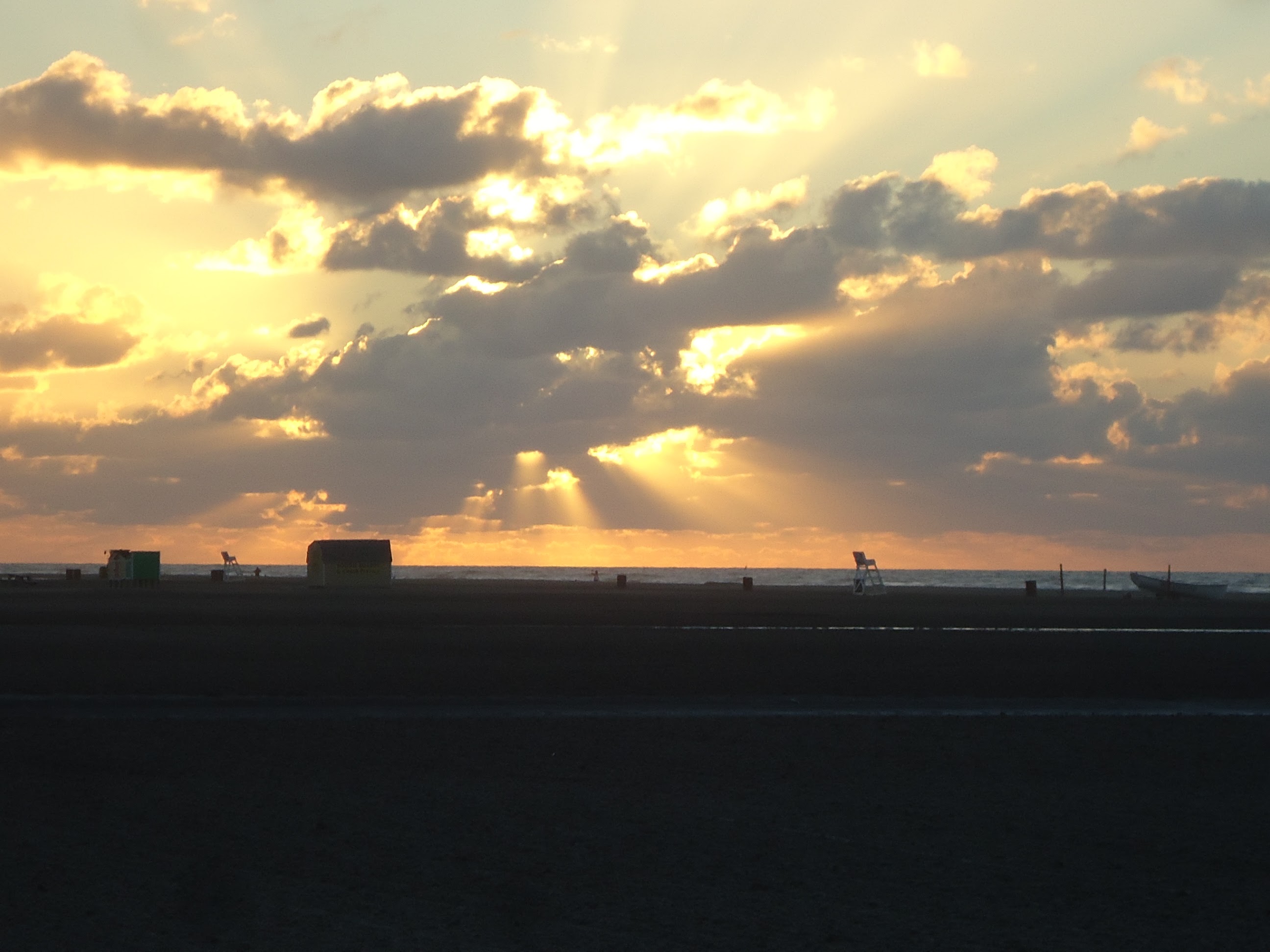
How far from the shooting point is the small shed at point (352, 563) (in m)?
87.7

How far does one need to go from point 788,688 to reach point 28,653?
1612cm

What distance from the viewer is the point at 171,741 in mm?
15445

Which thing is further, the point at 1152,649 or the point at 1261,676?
the point at 1152,649

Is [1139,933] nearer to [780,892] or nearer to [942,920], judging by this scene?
[942,920]

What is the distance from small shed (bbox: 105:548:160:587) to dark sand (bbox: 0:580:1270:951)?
70464mm

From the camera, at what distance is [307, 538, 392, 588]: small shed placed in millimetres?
87688

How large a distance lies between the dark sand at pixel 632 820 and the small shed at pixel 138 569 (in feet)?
231

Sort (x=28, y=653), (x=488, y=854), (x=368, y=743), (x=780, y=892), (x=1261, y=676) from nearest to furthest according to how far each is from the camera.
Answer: (x=780, y=892) → (x=488, y=854) → (x=368, y=743) → (x=1261, y=676) → (x=28, y=653)

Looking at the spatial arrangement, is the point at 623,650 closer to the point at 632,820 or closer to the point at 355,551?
the point at 632,820

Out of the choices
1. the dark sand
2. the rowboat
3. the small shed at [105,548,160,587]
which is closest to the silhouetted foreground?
the dark sand

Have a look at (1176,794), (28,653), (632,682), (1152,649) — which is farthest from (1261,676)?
(28,653)

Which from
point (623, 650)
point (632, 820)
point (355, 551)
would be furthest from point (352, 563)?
point (632, 820)

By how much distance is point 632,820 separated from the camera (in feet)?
37.1

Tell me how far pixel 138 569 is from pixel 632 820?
88041mm
